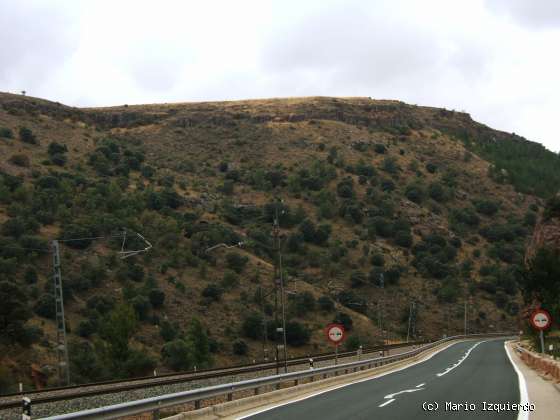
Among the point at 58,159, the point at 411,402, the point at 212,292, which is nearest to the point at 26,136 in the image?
the point at 58,159

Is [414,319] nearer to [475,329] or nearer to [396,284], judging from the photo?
[396,284]

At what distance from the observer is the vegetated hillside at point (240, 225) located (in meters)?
62.1

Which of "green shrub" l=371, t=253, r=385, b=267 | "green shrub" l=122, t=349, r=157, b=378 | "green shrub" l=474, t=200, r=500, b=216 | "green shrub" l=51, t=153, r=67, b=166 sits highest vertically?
"green shrub" l=51, t=153, r=67, b=166

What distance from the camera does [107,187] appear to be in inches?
3511

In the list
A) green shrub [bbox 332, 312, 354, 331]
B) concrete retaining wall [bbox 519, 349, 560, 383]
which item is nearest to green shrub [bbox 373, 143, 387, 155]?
green shrub [bbox 332, 312, 354, 331]

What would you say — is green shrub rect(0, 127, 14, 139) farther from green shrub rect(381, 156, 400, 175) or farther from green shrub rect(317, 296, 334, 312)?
green shrub rect(381, 156, 400, 175)

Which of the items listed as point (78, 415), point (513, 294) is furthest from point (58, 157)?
point (78, 415)

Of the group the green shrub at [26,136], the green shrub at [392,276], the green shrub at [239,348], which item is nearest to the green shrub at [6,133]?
the green shrub at [26,136]

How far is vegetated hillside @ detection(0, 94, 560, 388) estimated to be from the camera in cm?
6206

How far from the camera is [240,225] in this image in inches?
3952

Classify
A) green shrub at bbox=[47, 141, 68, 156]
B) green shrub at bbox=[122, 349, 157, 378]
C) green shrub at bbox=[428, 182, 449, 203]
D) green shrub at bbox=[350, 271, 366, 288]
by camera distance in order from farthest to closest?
green shrub at bbox=[428, 182, 449, 203]
green shrub at bbox=[47, 141, 68, 156]
green shrub at bbox=[350, 271, 366, 288]
green shrub at bbox=[122, 349, 157, 378]

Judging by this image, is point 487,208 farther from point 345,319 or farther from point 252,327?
point 252,327

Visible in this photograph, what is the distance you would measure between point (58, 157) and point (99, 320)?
138 ft

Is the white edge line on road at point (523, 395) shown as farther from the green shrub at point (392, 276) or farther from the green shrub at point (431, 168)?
the green shrub at point (431, 168)
